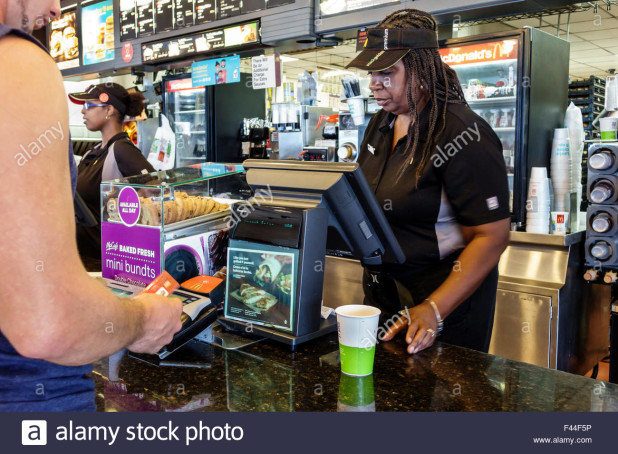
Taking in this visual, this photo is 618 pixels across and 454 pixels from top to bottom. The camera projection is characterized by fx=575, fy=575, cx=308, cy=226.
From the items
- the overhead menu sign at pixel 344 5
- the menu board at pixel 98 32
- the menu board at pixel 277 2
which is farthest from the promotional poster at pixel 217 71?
the menu board at pixel 98 32

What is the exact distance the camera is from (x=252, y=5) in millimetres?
4266

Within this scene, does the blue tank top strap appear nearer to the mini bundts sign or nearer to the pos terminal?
the pos terminal

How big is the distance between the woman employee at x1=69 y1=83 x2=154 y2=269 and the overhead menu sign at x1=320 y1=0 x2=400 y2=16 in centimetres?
137

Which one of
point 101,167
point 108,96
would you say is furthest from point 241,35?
point 101,167

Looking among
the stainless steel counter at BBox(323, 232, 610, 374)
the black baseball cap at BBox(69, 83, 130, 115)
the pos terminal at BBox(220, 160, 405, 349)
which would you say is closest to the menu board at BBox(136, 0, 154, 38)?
the black baseball cap at BBox(69, 83, 130, 115)

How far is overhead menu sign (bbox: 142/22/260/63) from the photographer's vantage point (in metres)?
4.32

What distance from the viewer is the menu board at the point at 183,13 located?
15.5ft

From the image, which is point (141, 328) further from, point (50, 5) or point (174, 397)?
point (50, 5)

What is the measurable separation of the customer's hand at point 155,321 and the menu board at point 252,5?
3643mm

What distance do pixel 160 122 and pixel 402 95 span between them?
427 centimetres

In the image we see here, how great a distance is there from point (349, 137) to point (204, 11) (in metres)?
1.63

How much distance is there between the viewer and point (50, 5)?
0.84 meters

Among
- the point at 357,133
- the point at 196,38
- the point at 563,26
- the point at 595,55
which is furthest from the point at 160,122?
the point at 595,55

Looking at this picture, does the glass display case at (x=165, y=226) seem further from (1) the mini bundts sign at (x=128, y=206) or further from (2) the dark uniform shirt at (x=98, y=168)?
(2) the dark uniform shirt at (x=98, y=168)
